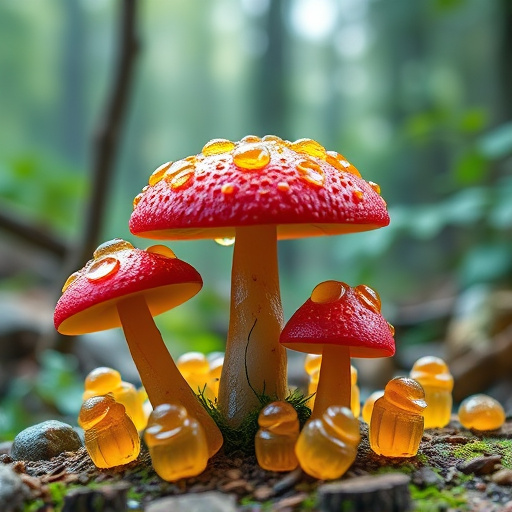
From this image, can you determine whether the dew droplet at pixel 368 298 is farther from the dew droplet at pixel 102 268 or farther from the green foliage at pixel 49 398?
the green foliage at pixel 49 398

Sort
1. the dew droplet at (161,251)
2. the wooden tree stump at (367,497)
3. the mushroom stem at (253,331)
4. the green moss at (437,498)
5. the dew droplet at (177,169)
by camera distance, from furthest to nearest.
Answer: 1. the mushroom stem at (253,331)
2. the dew droplet at (161,251)
3. the dew droplet at (177,169)
4. the green moss at (437,498)
5. the wooden tree stump at (367,497)

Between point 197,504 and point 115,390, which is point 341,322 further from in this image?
point 115,390

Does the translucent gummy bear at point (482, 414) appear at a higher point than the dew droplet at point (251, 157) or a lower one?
lower

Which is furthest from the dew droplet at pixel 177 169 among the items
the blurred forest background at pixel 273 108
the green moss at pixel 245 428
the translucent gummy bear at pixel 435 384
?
the blurred forest background at pixel 273 108

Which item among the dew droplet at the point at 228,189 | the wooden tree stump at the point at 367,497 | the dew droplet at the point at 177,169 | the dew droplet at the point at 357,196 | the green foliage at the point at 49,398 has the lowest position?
the green foliage at the point at 49,398

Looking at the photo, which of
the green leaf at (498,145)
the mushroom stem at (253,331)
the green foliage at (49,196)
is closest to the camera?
the mushroom stem at (253,331)

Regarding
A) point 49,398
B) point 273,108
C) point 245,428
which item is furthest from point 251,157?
point 273,108

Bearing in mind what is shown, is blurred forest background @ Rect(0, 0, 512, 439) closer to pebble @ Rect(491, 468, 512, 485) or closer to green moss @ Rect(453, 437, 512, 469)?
green moss @ Rect(453, 437, 512, 469)

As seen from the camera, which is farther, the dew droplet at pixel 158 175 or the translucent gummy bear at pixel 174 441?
the dew droplet at pixel 158 175
